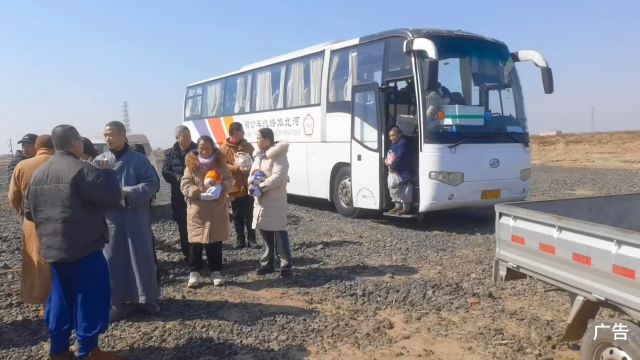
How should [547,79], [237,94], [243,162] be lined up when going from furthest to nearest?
[237,94]
[547,79]
[243,162]

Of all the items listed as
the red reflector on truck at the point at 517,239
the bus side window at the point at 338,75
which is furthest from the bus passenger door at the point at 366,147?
the red reflector on truck at the point at 517,239

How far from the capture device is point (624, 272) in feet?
9.16

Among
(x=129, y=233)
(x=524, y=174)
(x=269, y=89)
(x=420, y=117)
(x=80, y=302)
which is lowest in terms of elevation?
(x=80, y=302)

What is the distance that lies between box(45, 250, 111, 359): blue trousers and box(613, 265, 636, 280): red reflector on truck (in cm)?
338

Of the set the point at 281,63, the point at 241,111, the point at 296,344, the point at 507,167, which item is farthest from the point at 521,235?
the point at 241,111

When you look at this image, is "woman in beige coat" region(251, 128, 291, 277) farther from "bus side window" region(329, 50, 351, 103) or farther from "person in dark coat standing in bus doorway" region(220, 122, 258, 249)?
"bus side window" region(329, 50, 351, 103)

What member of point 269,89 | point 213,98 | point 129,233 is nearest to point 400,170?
point 269,89

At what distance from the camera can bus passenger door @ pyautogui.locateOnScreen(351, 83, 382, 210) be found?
919 cm

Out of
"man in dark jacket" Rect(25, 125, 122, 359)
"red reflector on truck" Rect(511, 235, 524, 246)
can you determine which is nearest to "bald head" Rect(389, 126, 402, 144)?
"red reflector on truck" Rect(511, 235, 524, 246)

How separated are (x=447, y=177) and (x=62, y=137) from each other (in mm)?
5986

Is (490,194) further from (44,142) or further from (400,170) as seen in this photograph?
(44,142)

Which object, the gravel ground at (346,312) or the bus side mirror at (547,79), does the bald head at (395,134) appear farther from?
the bus side mirror at (547,79)

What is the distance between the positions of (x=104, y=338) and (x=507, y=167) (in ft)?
22.1

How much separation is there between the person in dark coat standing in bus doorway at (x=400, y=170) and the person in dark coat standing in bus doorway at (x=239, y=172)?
262 centimetres
